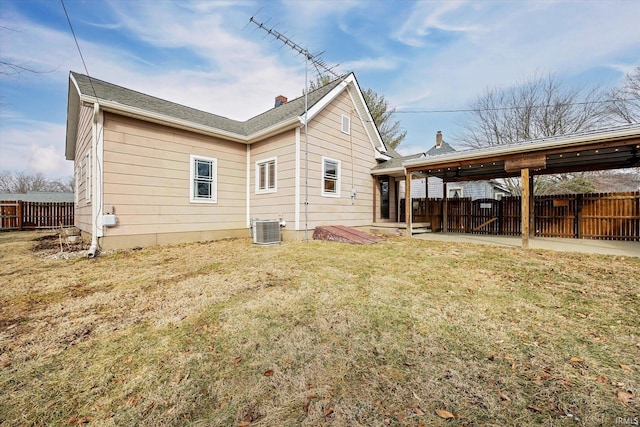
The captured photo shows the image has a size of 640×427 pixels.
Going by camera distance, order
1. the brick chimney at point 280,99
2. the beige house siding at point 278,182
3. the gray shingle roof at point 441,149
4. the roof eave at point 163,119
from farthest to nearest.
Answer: the gray shingle roof at point 441,149, the brick chimney at point 280,99, the beige house siding at point 278,182, the roof eave at point 163,119

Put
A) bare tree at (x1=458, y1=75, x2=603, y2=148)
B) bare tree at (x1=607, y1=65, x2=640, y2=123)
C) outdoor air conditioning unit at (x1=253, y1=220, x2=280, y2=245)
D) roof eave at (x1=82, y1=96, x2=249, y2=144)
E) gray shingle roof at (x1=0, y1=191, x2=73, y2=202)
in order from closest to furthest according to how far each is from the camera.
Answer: roof eave at (x1=82, y1=96, x2=249, y2=144), outdoor air conditioning unit at (x1=253, y1=220, x2=280, y2=245), bare tree at (x1=607, y1=65, x2=640, y2=123), bare tree at (x1=458, y1=75, x2=603, y2=148), gray shingle roof at (x1=0, y1=191, x2=73, y2=202)

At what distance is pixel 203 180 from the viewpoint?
860cm

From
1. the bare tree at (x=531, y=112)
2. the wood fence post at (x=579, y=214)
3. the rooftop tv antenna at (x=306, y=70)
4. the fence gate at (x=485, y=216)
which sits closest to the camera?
the rooftop tv antenna at (x=306, y=70)

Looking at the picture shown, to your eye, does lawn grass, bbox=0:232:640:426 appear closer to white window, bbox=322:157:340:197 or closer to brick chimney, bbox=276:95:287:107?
white window, bbox=322:157:340:197

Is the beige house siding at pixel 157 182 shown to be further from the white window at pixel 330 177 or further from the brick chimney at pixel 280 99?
the brick chimney at pixel 280 99

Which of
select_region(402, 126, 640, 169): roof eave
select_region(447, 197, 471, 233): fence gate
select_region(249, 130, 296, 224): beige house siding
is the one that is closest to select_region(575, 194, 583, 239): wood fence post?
select_region(447, 197, 471, 233): fence gate

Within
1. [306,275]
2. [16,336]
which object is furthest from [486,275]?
[16,336]

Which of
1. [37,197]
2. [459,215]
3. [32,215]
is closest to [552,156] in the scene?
[459,215]

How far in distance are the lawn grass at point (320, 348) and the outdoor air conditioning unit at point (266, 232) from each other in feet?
10.5

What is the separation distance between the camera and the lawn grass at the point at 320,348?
1.66 meters

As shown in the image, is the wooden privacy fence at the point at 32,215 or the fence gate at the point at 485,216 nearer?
the fence gate at the point at 485,216

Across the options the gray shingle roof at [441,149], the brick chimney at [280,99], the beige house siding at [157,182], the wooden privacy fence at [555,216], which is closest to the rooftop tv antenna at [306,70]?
the beige house siding at [157,182]

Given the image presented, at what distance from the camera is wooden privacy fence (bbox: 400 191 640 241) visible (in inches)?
356

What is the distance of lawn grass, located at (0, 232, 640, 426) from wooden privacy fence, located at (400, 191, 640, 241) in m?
6.90
